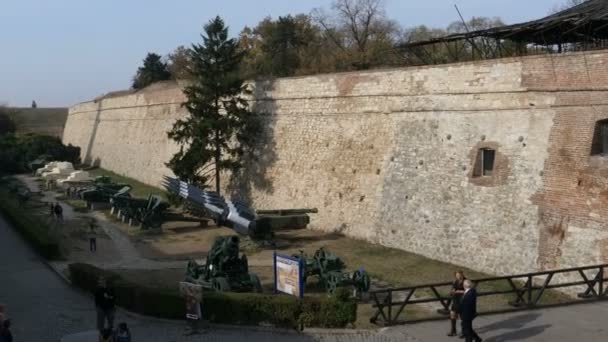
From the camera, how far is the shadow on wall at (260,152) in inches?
1111

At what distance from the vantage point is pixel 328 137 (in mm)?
24938

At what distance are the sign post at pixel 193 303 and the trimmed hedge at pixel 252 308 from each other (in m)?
0.44

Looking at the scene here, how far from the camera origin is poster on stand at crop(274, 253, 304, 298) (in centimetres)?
1418

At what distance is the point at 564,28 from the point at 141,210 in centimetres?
1680

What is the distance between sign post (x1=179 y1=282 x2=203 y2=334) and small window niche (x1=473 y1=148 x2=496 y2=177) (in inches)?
354

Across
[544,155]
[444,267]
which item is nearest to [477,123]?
[544,155]

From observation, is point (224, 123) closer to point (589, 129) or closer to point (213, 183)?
point (213, 183)

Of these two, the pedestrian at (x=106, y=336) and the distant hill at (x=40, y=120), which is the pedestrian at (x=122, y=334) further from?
the distant hill at (x=40, y=120)

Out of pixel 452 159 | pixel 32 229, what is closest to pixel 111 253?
pixel 32 229

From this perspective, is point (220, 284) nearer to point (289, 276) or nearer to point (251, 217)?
point (289, 276)

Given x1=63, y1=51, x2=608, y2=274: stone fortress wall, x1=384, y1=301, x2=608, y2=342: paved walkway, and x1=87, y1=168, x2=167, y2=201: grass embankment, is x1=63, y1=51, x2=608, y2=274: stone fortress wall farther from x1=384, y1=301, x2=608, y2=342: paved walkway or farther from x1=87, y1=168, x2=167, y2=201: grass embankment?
x1=87, y1=168, x2=167, y2=201: grass embankment

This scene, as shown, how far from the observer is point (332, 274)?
15.8 meters

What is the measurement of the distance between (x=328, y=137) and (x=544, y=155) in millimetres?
9485

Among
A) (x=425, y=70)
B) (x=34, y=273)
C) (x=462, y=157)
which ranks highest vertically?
(x=425, y=70)
